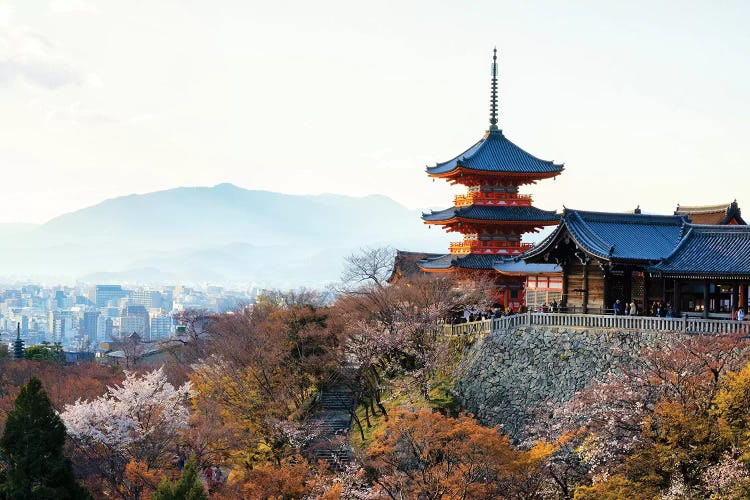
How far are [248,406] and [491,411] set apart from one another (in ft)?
31.7

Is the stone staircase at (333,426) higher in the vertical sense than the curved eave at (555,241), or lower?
lower

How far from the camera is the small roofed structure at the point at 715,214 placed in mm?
42531

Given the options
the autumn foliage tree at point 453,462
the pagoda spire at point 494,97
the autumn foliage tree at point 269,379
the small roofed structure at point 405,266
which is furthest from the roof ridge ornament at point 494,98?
the autumn foliage tree at point 453,462

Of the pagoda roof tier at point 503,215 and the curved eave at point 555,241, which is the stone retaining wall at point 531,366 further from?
the pagoda roof tier at point 503,215

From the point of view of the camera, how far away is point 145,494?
3269 cm

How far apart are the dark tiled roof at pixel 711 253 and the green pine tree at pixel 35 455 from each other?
2194 cm

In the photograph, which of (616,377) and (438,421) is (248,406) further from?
(616,377)

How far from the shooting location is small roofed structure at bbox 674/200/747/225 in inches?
1674

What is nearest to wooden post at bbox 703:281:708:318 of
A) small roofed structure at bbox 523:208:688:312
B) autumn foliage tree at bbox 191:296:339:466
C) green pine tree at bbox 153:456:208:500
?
small roofed structure at bbox 523:208:688:312

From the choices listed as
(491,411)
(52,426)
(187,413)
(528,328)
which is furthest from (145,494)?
(528,328)

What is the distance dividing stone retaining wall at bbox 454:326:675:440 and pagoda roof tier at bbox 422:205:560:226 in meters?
12.0

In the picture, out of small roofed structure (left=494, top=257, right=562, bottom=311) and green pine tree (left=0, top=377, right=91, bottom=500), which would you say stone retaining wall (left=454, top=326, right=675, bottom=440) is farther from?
green pine tree (left=0, top=377, right=91, bottom=500)

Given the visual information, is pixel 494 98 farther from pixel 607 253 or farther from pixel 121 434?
pixel 121 434

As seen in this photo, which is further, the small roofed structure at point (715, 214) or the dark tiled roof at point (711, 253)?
the small roofed structure at point (715, 214)
